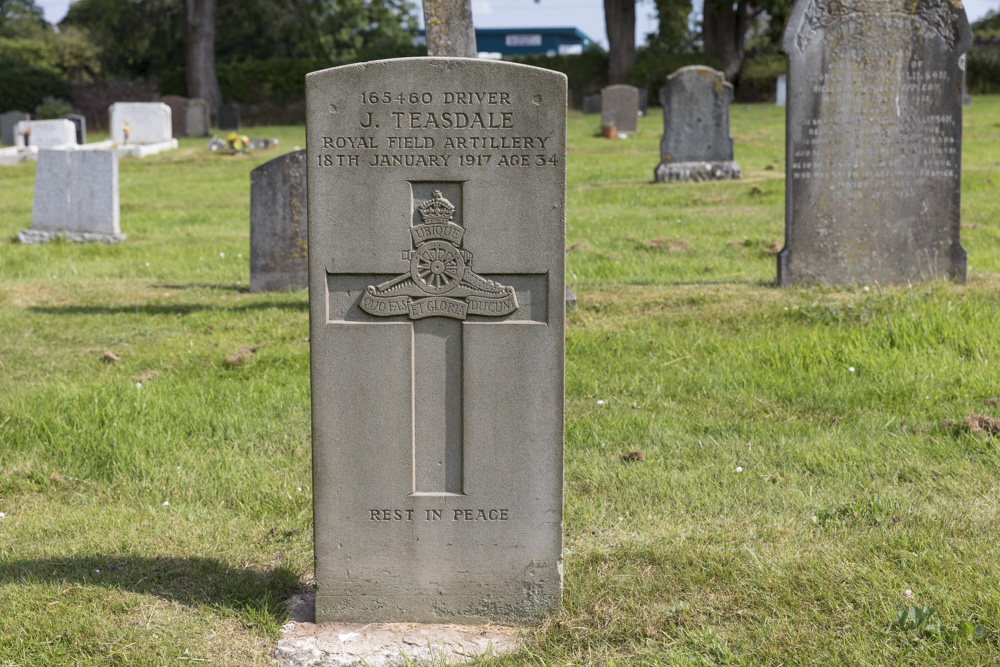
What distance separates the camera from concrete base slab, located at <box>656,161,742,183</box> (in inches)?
652

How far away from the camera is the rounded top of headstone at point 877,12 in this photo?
26.5 feet

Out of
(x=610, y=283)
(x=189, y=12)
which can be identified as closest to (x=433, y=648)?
(x=610, y=283)

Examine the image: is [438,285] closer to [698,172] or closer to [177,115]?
[698,172]

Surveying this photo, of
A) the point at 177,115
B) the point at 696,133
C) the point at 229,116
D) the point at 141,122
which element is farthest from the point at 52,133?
the point at 696,133

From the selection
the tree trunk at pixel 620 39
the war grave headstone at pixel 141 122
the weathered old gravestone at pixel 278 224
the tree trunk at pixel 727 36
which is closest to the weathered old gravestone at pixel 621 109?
the war grave headstone at pixel 141 122

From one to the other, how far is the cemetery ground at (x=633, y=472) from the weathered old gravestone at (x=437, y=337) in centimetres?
34

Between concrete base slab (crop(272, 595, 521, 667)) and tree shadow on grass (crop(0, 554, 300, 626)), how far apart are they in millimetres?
175

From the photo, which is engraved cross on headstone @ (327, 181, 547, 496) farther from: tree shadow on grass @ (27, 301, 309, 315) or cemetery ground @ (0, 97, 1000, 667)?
tree shadow on grass @ (27, 301, 309, 315)

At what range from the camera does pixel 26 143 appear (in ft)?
94.2

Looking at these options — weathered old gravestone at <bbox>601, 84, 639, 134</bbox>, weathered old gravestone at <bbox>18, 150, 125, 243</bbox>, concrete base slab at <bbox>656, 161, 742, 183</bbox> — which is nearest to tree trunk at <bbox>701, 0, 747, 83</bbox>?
weathered old gravestone at <bbox>601, 84, 639, 134</bbox>

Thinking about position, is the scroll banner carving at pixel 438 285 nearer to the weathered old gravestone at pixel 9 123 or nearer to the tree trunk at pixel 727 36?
the weathered old gravestone at pixel 9 123

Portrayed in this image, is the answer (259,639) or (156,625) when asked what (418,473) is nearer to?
(259,639)

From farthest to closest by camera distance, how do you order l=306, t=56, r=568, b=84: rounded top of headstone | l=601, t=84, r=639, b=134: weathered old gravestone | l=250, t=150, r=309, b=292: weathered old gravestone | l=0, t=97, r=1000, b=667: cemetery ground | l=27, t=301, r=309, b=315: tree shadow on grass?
l=601, t=84, r=639, b=134: weathered old gravestone
l=250, t=150, r=309, b=292: weathered old gravestone
l=27, t=301, r=309, b=315: tree shadow on grass
l=0, t=97, r=1000, b=667: cemetery ground
l=306, t=56, r=568, b=84: rounded top of headstone

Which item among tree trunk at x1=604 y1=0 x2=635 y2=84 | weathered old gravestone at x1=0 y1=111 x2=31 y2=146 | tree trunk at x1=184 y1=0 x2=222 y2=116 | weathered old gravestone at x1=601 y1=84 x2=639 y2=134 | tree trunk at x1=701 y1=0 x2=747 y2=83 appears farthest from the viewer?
tree trunk at x1=701 y1=0 x2=747 y2=83
